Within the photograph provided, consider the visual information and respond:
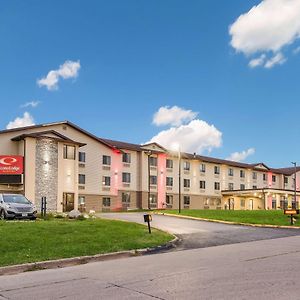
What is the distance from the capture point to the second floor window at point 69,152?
45706mm

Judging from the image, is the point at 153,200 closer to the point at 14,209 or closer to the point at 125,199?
the point at 125,199

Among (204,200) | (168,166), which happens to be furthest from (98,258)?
(204,200)

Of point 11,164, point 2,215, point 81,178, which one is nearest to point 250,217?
point 2,215

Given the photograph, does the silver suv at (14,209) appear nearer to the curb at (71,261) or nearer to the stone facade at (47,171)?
the curb at (71,261)

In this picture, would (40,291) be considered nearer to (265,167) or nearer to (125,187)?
(125,187)

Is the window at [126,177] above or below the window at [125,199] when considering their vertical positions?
above

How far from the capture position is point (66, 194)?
4547 cm

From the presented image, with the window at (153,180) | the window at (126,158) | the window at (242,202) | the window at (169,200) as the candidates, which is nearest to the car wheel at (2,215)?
the window at (126,158)

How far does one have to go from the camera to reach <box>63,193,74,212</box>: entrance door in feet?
148

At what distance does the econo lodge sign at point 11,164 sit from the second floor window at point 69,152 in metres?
5.10

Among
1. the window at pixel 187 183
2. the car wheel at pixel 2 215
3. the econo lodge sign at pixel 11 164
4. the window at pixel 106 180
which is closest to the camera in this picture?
the car wheel at pixel 2 215

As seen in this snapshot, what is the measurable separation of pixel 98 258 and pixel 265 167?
68424 mm

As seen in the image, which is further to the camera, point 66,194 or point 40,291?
point 66,194

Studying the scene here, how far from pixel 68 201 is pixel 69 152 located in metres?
5.07
